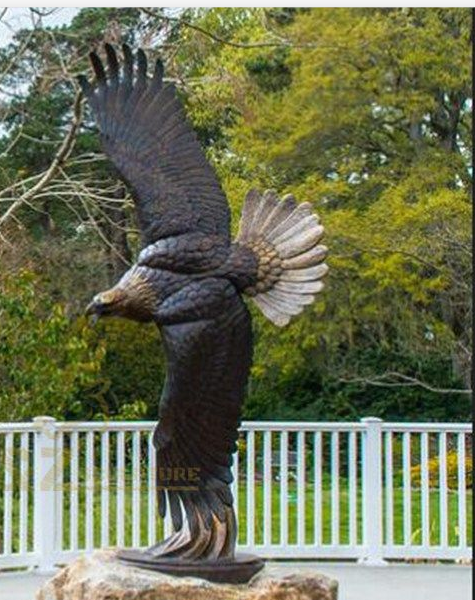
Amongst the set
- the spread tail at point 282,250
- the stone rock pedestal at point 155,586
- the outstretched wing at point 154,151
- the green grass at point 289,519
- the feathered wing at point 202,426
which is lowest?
the green grass at point 289,519

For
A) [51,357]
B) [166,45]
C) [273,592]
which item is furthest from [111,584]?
[166,45]

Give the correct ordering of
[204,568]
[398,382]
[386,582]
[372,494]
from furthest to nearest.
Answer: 1. [398,382]
2. [372,494]
3. [386,582]
4. [204,568]

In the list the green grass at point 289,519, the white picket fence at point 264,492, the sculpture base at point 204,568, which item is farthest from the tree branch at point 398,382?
the sculpture base at point 204,568

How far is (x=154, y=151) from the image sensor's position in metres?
4.39

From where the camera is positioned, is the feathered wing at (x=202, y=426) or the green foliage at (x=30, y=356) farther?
the green foliage at (x=30, y=356)

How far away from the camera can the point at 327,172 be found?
12312 mm

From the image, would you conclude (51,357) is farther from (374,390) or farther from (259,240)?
(374,390)

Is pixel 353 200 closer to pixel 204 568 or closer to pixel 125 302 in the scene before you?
pixel 125 302

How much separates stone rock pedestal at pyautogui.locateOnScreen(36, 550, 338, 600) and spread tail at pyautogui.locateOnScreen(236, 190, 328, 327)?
0.93 m

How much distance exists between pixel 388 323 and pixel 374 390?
3.68 ft

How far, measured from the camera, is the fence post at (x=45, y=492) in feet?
19.3

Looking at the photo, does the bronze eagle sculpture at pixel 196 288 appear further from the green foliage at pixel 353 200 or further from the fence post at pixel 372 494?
the green foliage at pixel 353 200

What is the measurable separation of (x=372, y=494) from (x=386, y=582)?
1.62ft

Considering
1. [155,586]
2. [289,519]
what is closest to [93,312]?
[155,586]
